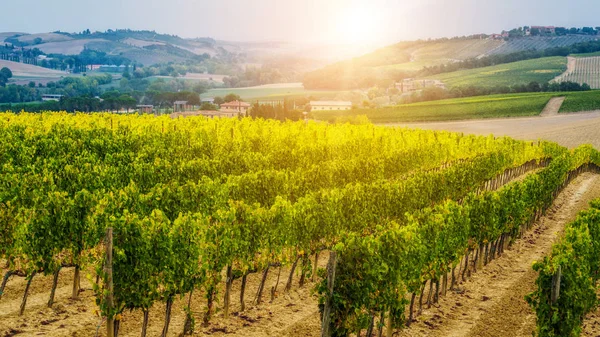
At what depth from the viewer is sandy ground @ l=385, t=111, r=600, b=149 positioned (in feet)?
283

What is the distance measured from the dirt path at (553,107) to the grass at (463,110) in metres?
0.85

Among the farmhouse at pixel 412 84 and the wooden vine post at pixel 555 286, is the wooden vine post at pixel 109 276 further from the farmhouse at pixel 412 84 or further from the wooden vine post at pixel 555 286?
the farmhouse at pixel 412 84

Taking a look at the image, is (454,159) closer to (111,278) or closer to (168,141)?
(168,141)

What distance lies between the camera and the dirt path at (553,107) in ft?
360

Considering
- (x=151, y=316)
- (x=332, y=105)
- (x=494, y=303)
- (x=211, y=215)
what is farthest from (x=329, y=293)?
(x=332, y=105)

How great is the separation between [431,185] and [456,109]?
9274cm

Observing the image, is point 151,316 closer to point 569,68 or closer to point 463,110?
point 463,110

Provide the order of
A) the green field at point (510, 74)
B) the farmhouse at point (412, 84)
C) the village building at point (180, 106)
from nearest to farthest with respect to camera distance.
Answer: the green field at point (510, 74), the farmhouse at point (412, 84), the village building at point (180, 106)

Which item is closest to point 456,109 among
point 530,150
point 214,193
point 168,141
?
point 530,150

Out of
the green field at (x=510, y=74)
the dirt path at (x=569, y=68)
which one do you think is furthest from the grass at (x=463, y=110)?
the dirt path at (x=569, y=68)

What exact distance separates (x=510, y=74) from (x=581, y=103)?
167 ft

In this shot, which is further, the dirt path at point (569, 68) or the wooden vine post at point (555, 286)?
the dirt path at point (569, 68)

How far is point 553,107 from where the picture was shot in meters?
114

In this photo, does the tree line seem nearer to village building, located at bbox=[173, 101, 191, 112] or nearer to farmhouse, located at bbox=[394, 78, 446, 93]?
farmhouse, located at bbox=[394, 78, 446, 93]
